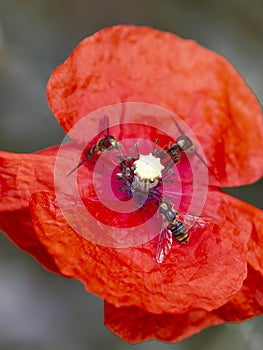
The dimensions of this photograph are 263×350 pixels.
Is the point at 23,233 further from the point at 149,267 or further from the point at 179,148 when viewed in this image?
the point at 179,148

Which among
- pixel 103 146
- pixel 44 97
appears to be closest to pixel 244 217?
pixel 103 146

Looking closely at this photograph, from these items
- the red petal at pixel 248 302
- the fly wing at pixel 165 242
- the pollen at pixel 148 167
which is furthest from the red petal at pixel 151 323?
the pollen at pixel 148 167

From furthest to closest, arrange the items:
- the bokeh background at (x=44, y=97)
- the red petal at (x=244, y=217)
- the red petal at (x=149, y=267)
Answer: the bokeh background at (x=44, y=97), the red petal at (x=244, y=217), the red petal at (x=149, y=267)

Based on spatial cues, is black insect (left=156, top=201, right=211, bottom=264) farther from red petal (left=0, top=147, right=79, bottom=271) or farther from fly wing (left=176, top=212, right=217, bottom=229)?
red petal (left=0, top=147, right=79, bottom=271)

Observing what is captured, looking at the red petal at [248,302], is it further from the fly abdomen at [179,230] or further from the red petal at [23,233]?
Result: the red petal at [23,233]

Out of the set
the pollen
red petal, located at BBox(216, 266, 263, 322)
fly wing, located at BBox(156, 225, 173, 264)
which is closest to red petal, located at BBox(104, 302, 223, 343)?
red petal, located at BBox(216, 266, 263, 322)

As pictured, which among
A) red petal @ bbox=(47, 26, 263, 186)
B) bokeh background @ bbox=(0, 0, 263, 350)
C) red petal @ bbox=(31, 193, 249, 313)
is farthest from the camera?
bokeh background @ bbox=(0, 0, 263, 350)
